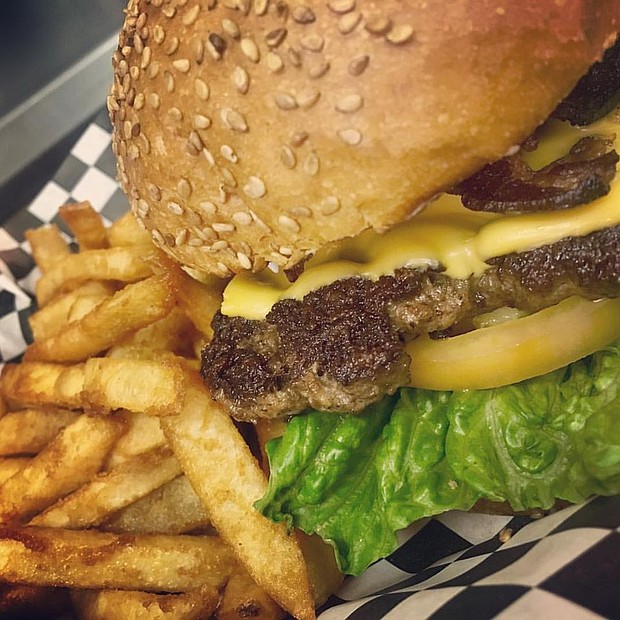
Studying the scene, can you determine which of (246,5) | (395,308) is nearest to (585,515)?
(395,308)

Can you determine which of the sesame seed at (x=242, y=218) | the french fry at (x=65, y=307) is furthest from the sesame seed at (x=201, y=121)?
the french fry at (x=65, y=307)

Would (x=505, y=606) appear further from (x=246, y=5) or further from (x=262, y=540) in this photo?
(x=246, y=5)

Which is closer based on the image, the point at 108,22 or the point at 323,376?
the point at 323,376

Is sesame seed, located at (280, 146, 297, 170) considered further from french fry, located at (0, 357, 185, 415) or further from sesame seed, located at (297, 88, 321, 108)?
french fry, located at (0, 357, 185, 415)

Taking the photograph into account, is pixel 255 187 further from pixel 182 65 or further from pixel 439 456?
pixel 439 456

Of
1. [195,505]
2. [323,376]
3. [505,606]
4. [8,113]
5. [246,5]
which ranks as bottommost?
[195,505]

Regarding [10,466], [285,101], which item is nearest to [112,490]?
[10,466]

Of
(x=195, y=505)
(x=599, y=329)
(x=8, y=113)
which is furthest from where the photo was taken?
(x=8, y=113)
